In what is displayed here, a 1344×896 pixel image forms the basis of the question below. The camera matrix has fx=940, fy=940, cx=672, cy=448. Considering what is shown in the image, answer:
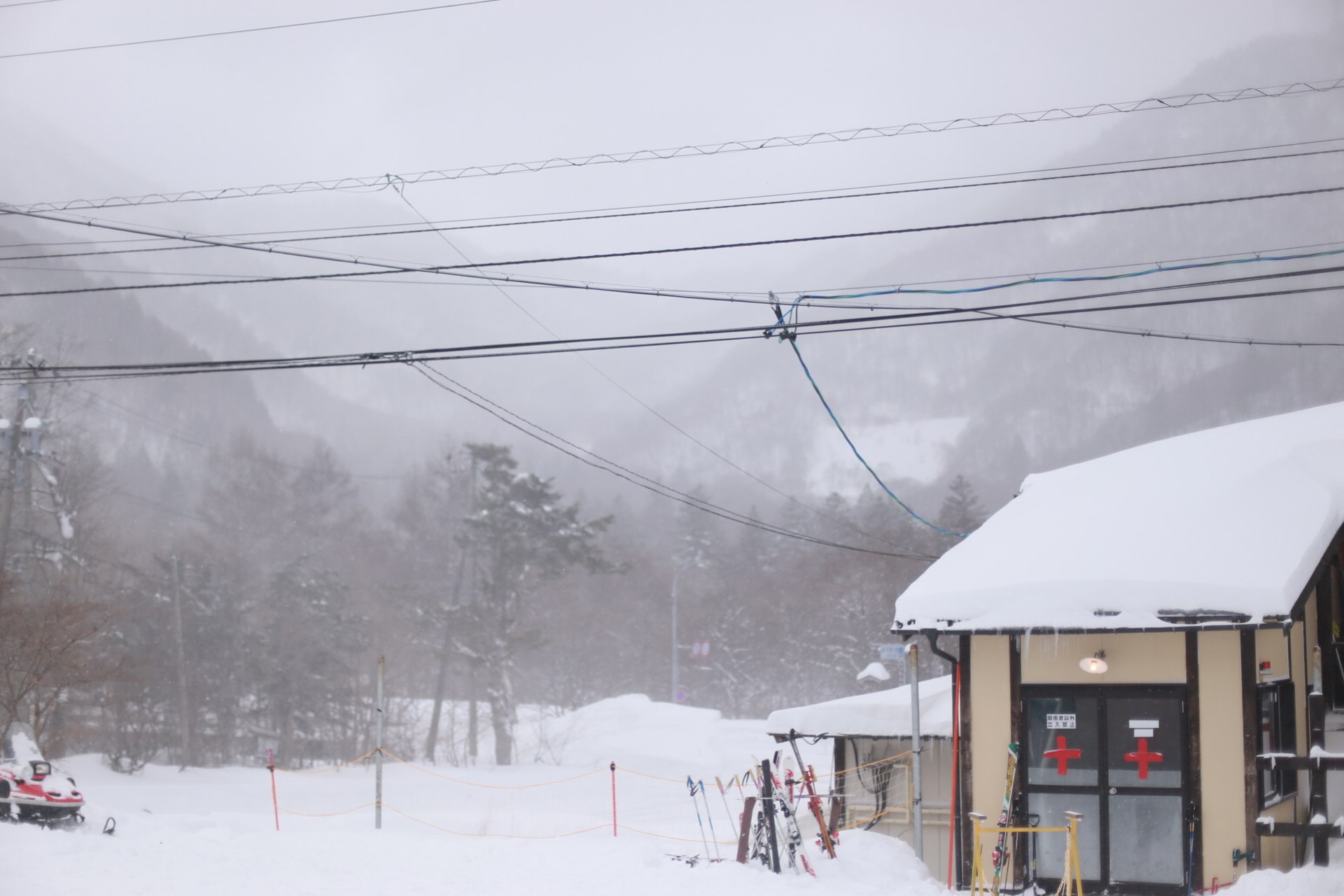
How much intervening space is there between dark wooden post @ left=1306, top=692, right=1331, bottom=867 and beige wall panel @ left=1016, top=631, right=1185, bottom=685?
4.64 ft

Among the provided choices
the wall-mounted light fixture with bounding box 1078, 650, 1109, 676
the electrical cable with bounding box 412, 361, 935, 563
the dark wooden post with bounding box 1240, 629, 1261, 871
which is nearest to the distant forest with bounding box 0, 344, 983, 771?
the electrical cable with bounding box 412, 361, 935, 563

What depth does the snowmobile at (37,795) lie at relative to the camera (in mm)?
13250

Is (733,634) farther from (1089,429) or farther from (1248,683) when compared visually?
(1089,429)

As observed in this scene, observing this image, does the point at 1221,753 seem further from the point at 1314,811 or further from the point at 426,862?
the point at 426,862

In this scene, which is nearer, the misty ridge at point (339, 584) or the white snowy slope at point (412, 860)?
the white snowy slope at point (412, 860)

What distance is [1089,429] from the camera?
15388cm

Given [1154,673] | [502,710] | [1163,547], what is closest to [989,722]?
[1154,673]

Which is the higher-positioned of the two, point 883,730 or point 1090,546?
point 1090,546

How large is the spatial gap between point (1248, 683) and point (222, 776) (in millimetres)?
31043

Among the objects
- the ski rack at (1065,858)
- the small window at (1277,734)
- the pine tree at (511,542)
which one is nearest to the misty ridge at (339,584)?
the pine tree at (511,542)

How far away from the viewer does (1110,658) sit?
10.3 metres

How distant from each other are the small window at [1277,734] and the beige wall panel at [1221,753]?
311 millimetres

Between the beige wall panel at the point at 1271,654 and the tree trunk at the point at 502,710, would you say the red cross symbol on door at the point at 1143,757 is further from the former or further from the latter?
the tree trunk at the point at 502,710

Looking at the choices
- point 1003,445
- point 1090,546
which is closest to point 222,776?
point 1090,546
